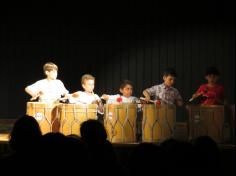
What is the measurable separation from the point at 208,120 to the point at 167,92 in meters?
0.88

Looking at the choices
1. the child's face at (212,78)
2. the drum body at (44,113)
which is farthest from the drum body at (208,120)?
the drum body at (44,113)

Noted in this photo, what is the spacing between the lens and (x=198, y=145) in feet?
7.07

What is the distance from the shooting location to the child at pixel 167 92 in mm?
5922

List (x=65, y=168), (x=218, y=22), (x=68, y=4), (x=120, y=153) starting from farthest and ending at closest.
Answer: (x=68, y=4) < (x=218, y=22) < (x=120, y=153) < (x=65, y=168)

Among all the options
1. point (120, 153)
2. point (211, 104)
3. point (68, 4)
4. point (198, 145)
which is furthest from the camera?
point (68, 4)

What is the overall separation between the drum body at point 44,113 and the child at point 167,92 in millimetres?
1252

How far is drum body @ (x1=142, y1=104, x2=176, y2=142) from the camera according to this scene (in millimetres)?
5344

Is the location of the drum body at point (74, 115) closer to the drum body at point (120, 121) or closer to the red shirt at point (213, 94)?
the drum body at point (120, 121)

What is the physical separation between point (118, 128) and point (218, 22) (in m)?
2.23

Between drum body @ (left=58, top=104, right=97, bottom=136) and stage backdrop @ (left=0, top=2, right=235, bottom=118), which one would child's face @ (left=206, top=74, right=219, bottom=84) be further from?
drum body @ (left=58, top=104, right=97, bottom=136)

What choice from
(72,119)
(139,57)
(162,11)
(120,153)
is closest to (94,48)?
(139,57)

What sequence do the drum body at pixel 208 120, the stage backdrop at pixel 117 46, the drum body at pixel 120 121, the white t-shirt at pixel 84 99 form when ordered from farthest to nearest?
the stage backdrop at pixel 117 46 < the white t-shirt at pixel 84 99 < the drum body at pixel 120 121 < the drum body at pixel 208 120

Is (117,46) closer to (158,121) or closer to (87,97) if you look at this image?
(87,97)

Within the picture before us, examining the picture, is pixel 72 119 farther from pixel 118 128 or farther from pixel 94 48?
pixel 94 48
